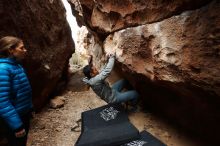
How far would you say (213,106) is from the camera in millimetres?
4004

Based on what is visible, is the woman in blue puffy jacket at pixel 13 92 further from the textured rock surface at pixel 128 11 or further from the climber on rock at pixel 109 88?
the textured rock surface at pixel 128 11

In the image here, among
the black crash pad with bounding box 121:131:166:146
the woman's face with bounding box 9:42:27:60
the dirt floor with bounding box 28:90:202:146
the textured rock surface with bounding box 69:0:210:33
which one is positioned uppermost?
the textured rock surface with bounding box 69:0:210:33

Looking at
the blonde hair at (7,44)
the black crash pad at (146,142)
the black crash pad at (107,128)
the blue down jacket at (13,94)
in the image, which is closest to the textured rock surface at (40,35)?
the black crash pad at (107,128)

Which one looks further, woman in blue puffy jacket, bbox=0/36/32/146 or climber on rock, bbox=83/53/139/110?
climber on rock, bbox=83/53/139/110

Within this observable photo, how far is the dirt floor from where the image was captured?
493cm

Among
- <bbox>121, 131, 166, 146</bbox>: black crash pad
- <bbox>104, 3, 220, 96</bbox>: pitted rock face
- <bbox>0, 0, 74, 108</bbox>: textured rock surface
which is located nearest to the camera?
<bbox>104, 3, 220, 96</bbox>: pitted rock face

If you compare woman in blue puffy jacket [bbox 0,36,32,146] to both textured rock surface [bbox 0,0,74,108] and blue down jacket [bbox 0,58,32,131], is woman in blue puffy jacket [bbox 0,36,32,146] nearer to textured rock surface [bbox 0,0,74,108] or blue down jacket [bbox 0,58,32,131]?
blue down jacket [bbox 0,58,32,131]

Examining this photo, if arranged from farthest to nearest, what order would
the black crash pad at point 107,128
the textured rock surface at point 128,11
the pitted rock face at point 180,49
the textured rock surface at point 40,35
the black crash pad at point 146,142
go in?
the textured rock surface at point 40,35 < the black crash pad at point 107,128 < the black crash pad at point 146,142 < the textured rock surface at point 128,11 < the pitted rock face at point 180,49

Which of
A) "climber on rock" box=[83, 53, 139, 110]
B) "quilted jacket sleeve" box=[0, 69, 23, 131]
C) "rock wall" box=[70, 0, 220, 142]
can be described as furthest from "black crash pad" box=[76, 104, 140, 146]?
"quilted jacket sleeve" box=[0, 69, 23, 131]

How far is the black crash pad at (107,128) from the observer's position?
4.32 m

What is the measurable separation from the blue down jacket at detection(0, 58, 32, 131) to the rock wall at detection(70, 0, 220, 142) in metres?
1.84

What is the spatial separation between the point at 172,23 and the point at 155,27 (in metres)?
0.38

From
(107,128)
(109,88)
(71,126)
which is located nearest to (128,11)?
(109,88)

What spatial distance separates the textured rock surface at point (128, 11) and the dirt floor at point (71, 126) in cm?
184
